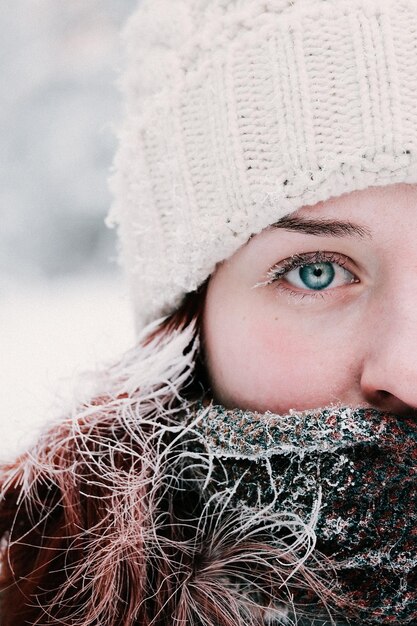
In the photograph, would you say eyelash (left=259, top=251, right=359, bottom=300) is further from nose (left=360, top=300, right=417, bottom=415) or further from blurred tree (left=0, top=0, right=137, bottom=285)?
blurred tree (left=0, top=0, right=137, bottom=285)

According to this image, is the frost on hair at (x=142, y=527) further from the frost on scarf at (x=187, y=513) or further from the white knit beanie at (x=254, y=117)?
the white knit beanie at (x=254, y=117)

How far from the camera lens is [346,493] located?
3.32 ft

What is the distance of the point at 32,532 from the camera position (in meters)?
1.28

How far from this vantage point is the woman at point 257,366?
1033 millimetres

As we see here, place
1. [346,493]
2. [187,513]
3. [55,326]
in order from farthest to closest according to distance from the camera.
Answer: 1. [55,326]
2. [187,513]
3. [346,493]

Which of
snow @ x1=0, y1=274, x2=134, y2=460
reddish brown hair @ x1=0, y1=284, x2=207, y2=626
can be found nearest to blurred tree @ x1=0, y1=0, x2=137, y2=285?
snow @ x1=0, y1=274, x2=134, y2=460

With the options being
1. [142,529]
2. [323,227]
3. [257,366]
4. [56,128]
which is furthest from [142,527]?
[56,128]

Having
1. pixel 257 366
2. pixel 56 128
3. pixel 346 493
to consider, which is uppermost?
pixel 56 128

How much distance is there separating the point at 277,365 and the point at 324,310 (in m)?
0.13

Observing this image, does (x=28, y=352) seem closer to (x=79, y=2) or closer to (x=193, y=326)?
(x=193, y=326)

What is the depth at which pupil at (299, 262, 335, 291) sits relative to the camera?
3.86 ft

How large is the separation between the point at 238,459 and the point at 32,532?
46 centimetres

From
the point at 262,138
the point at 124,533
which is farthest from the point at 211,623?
the point at 262,138

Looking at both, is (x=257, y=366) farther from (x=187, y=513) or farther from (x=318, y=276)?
(x=187, y=513)
